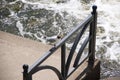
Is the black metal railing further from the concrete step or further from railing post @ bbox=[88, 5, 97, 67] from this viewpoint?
the concrete step

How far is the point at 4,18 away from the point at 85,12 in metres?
2.38

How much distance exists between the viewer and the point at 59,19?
31.3ft

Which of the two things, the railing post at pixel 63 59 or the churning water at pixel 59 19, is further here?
the churning water at pixel 59 19

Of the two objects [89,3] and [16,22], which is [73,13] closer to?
[89,3]

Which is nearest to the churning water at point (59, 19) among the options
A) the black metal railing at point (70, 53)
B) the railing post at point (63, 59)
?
the black metal railing at point (70, 53)

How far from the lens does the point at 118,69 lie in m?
7.43

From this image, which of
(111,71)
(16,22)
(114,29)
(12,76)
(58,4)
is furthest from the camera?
(58,4)

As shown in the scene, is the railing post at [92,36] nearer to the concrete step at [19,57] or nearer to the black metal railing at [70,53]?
the black metal railing at [70,53]

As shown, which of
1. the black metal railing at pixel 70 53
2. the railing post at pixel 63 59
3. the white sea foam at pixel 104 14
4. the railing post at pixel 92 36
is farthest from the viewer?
the white sea foam at pixel 104 14

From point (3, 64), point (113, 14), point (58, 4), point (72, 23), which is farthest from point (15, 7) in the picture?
point (3, 64)

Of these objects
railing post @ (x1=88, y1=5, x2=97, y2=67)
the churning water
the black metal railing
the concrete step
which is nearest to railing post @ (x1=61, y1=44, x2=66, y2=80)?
the black metal railing

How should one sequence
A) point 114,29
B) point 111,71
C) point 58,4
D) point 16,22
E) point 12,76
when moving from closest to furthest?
1. point 12,76
2. point 111,71
3. point 114,29
4. point 16,22
5. point 58,4

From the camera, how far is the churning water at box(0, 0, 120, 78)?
8401 millimetres

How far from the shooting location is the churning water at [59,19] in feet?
27.6
